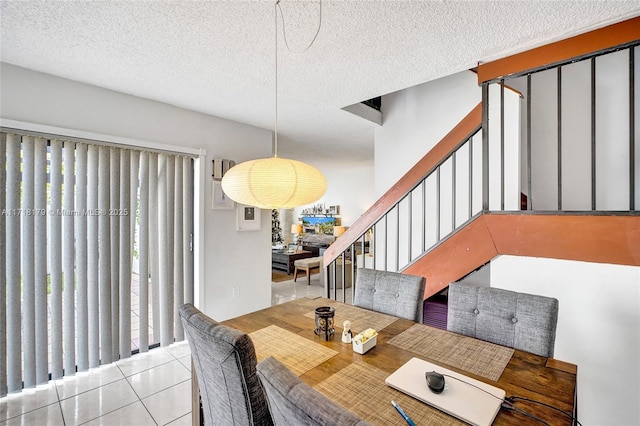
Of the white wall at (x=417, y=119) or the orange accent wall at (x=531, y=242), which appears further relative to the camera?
the white wall at (x=417, y=119)

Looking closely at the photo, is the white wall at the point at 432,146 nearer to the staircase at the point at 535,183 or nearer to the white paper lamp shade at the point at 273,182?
the staircase at the point at 535,183

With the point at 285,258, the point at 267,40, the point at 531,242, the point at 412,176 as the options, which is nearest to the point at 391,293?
the point at 531,242

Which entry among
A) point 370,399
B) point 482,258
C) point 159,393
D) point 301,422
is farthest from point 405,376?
point 159,393

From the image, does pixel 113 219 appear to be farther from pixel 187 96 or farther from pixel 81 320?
pixel 187 96

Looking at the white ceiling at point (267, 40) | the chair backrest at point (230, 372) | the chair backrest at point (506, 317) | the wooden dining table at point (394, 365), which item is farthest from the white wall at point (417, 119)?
the chair backrest at point (230, 372)

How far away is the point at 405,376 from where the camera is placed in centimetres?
111

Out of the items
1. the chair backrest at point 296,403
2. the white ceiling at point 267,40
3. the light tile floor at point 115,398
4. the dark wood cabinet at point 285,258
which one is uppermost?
the white ceiling at point 267,40

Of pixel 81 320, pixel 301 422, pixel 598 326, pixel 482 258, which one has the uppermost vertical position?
pixel 482 258

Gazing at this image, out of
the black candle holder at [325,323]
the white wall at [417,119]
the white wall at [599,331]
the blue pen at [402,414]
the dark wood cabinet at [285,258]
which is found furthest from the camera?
the dark wood cabinet at [285,258]

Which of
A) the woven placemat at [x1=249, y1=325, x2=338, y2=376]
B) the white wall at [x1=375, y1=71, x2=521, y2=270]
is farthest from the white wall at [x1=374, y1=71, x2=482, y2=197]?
the woven placemat at [x1=249, y1=325, x2=338, y2=376]

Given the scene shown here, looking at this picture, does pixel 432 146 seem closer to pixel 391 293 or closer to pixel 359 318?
pixel 391 293

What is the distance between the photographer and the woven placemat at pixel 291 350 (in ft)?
4.03

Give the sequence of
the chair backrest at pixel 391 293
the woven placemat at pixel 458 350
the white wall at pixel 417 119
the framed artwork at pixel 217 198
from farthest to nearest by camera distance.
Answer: the framed artwork at pixel 217 198
the white wall at pixel 417 119
the chair backrest at pixel 391 293
the woven placemat at pixel 458 350

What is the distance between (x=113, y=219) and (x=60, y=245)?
402mm
